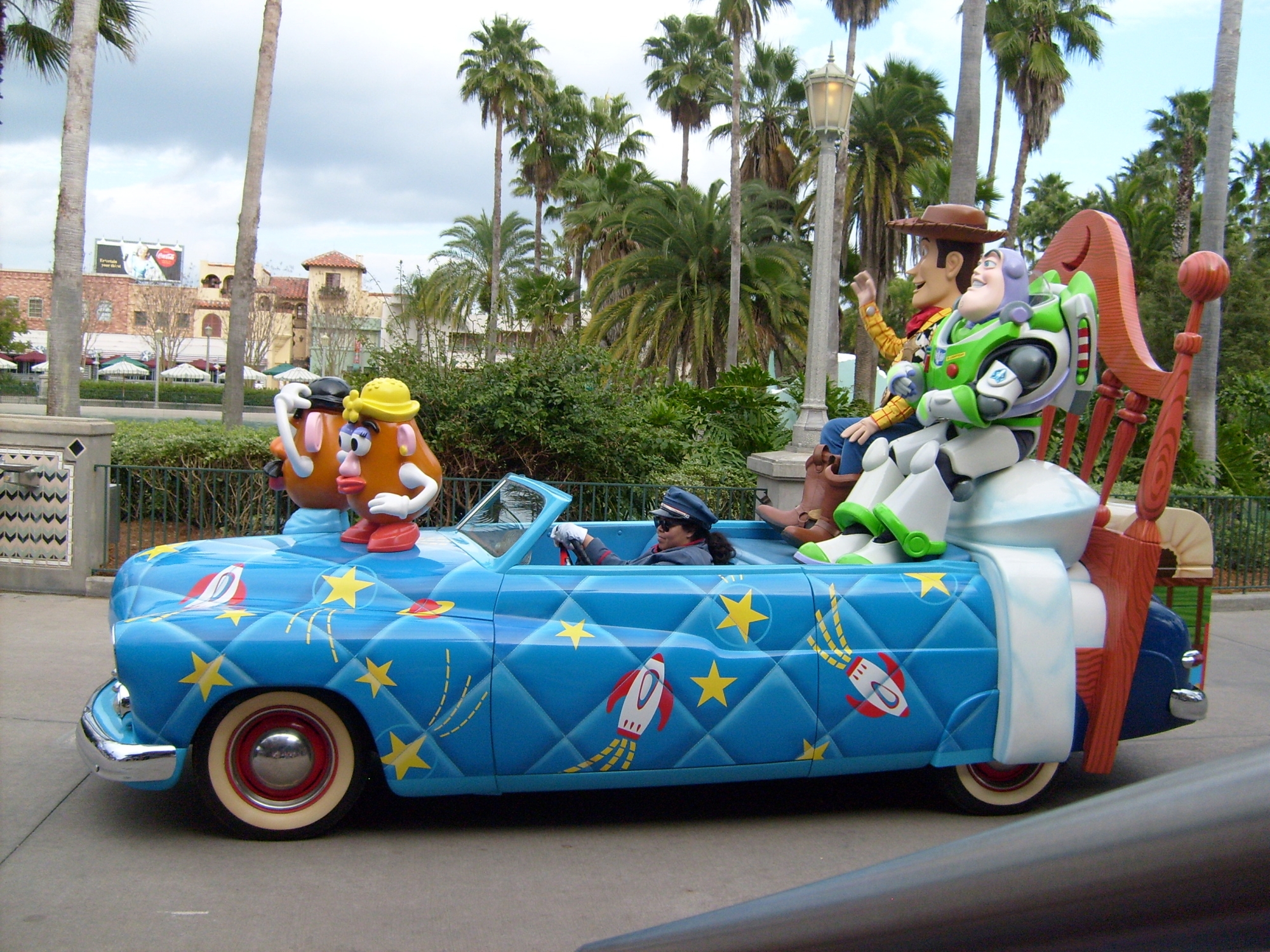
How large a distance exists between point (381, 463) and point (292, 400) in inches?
32.0

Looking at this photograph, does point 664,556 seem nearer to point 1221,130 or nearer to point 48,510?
point 48,510

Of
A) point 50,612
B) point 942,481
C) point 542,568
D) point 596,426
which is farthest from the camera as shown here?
point 596,426

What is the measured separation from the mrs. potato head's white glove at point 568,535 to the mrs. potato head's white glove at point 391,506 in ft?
3.17

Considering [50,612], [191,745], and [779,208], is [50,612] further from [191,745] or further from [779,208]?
[779,208]

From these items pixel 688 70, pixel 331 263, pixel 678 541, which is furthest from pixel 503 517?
pixel 331 263

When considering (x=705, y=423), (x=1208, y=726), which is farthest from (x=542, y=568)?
(x=705, y=423)

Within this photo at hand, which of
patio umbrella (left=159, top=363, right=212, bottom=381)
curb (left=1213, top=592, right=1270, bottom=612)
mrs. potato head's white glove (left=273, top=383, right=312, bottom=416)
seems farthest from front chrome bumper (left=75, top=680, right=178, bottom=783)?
patio umbrella (left=159, top=363, right=212, bottom=381)

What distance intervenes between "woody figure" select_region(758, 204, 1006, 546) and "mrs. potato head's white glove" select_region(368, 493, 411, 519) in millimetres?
2104

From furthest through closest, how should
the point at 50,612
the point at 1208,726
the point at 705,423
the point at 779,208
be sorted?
the point at 779,208, the point at 705,423, the point at 50,612, the point at 1208,726

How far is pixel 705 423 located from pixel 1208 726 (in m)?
6.94

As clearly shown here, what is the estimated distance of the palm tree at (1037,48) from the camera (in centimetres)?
2762

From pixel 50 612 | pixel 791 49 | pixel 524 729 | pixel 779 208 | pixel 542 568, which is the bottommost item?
pixel 50 612

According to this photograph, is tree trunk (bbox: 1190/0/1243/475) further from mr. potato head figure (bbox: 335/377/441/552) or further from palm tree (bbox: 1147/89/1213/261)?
palm tree (bbox: 1147/89/1213/261)

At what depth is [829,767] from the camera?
4.39 m
